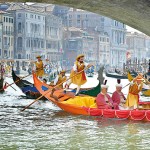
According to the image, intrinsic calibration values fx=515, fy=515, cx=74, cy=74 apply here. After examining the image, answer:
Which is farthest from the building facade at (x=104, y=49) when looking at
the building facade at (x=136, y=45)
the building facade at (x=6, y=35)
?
the building facade at (x=6, y=35)

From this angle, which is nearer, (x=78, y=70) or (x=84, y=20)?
(x=78, y=70)

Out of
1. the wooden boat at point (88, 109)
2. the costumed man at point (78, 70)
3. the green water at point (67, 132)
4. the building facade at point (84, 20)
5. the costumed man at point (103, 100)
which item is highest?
the building facade at point (84, 20)

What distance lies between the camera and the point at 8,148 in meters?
5.92

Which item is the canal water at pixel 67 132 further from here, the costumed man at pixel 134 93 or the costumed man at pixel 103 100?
the costumed man at pixel 134 93

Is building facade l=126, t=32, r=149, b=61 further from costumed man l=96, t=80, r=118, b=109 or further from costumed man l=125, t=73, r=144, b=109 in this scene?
costumed man l=96, t=80, r=118, b=109

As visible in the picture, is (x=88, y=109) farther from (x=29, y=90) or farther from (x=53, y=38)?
(x=53, y=38)

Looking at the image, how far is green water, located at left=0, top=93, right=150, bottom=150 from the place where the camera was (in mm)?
6125

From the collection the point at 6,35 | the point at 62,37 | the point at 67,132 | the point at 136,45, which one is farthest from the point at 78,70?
the point at 136,45

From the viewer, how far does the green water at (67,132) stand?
20.1 feet

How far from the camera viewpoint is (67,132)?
7.16 metres

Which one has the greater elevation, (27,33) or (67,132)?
(27,33)

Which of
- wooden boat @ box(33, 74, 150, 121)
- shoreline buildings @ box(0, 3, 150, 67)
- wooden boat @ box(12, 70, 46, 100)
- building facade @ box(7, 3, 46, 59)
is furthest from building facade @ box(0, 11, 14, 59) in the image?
wooden boat @ box(33, 74, 150, 121)

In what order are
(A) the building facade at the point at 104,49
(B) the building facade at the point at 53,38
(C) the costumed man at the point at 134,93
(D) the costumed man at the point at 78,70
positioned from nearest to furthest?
(C) the costumed man at the point at 134,93 → (D) the costumed man at the point at 78,70 → (B) the building facade at the point at 53,38 → (A) the building facade at the point at 104,49

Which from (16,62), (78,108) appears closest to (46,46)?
(16,62)
